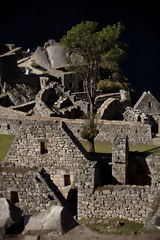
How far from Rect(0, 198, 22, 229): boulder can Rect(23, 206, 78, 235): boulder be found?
183mm

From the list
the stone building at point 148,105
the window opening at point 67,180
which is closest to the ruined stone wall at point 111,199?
the window opening at point 67,180

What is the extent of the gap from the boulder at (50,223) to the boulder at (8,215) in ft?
0.60

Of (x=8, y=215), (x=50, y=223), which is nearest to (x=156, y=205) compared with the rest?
(x=50, y=223)

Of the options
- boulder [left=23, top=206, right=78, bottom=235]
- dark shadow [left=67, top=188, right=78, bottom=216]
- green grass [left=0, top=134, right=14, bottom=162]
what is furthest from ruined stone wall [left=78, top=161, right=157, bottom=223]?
green grass [left=0, top=134, right=14, bottom=162]

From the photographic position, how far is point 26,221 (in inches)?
268

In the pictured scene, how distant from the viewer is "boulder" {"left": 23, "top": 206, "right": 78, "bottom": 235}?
6.64 metres

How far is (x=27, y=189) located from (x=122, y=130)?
1573 centimetres

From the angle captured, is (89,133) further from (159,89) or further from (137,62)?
(137,62)

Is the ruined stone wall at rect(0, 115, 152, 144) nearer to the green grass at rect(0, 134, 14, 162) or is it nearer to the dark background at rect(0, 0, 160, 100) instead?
the green grass at rect(0, 134, 14, 162)

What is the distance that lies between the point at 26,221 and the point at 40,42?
8292cm

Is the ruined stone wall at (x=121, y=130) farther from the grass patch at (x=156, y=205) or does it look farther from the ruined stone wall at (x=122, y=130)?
the grass patch at (x=156, y=205)

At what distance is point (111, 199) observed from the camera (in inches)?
428

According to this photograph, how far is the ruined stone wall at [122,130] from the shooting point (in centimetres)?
2512

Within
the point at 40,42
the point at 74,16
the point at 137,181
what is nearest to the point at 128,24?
the point at 74,16
